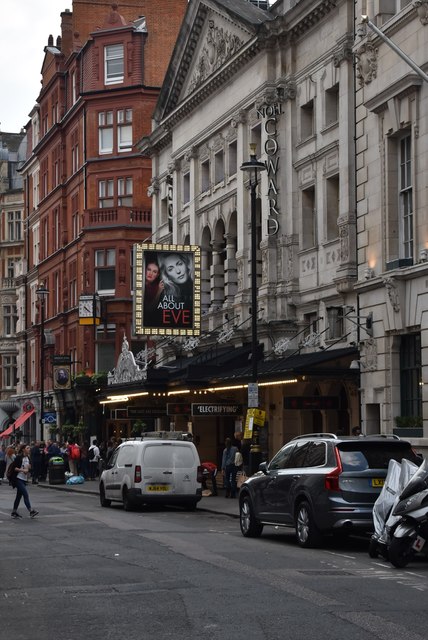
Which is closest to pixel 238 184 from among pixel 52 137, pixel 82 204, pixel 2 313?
pixel 82 204

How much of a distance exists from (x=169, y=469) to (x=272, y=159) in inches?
511

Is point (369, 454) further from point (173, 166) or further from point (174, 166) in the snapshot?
point (173, 166)

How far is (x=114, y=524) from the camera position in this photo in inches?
1076

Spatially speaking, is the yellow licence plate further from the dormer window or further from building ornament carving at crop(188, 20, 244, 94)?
the dormer window

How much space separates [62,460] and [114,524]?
25503 millimetres

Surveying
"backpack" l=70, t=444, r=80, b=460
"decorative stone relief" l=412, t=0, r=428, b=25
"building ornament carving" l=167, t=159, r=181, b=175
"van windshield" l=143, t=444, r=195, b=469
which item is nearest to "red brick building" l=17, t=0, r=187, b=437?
"backpack" l=70, t=444, r=80, b=460

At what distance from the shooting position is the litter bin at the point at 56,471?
169 feet

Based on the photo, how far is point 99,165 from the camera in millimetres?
68188

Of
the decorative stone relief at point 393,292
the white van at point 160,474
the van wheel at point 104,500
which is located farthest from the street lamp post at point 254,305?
the van wheel at point 104,500

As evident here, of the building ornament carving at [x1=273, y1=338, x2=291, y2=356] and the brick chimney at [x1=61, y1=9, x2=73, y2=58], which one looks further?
the brick chimney at [x1=61, y1=9, x2=73, y2=58]

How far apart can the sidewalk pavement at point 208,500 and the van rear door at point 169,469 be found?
3.04 ft

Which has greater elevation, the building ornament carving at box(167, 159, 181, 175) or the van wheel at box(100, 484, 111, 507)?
the building ornament carving at box(167, 159, 181, 175)

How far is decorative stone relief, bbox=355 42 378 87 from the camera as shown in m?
33.9

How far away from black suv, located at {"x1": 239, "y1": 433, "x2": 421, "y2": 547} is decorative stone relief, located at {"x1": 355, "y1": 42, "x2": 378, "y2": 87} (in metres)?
14.3
